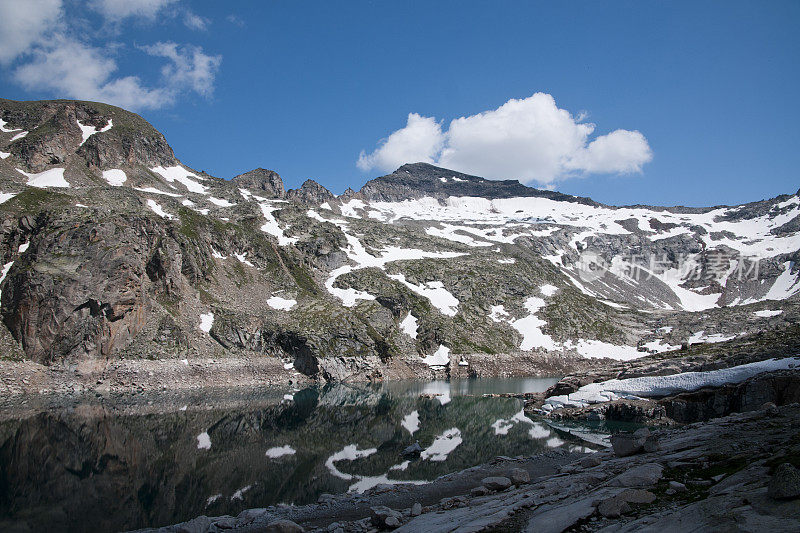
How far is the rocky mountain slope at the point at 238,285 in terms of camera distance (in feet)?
227

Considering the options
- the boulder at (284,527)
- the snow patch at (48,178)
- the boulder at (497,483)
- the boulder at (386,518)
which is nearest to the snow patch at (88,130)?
the snow patch at (48,178)

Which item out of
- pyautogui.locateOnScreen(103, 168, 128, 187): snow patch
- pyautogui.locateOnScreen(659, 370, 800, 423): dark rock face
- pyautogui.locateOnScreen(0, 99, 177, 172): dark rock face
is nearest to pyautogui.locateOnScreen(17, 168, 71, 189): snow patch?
pyautogui.locateOnScreen(0, 99, 177, 172): dark rock face

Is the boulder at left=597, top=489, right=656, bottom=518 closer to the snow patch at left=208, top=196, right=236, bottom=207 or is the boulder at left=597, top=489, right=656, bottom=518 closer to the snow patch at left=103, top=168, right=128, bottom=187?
the snow patch at left=103, top=168, right=128, bottom=187

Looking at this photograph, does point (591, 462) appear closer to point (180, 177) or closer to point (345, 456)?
point (345, 456)

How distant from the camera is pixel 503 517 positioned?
1277 cm

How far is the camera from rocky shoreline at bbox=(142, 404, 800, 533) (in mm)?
8305

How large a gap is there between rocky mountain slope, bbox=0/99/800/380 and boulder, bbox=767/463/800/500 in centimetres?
6838

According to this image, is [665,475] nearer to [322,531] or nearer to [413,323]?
[322,531]

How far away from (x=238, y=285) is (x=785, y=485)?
97.8 m

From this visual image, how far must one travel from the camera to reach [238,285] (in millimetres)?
96375

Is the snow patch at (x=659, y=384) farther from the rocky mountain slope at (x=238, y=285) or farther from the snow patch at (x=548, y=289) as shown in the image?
the snow patch at (x=548, y=289)

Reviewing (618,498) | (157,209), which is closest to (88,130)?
(157,209)

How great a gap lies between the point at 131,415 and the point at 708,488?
46799 millimetres

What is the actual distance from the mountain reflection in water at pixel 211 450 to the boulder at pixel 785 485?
18.6 metres
